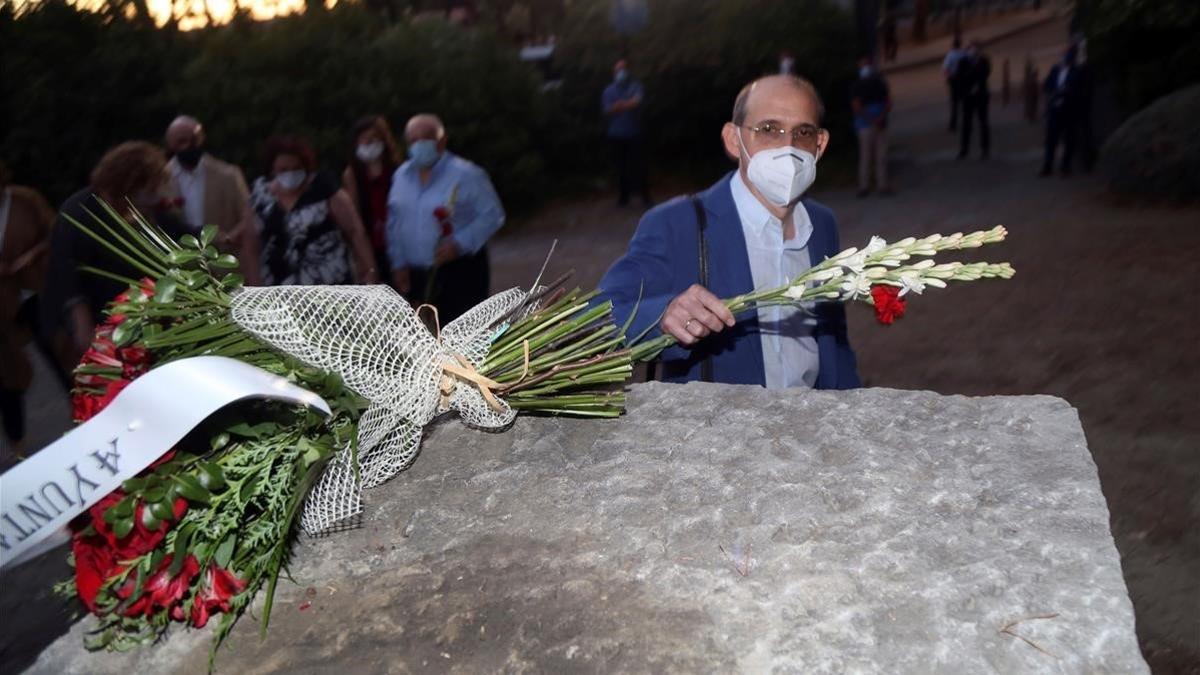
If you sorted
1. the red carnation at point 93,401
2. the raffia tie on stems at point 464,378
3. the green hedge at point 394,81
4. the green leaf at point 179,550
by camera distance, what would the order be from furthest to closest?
the green hedge at point 394,81 → the raffia tie on stems at point 464,378 → the red carnation at point 93,401 → the green leaf at point 179,550

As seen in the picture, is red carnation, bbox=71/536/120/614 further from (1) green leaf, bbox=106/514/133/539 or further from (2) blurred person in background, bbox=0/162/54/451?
(2) blurred person in background, bbox=0/162/54/451

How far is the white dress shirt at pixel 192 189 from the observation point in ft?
21.9

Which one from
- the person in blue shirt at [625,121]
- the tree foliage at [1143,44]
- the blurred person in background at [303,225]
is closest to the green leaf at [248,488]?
the blurred person in background at [303,225]

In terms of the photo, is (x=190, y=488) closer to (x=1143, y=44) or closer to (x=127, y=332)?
(x=127, y=332)

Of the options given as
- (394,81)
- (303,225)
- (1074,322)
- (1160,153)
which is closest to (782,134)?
(303,225)

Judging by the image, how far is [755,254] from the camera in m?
2.96

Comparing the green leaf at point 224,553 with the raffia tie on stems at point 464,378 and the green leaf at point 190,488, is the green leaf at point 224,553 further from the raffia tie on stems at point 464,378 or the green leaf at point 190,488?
the raffia tie on stems at point 464,378

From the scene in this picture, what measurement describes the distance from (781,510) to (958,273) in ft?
2.12

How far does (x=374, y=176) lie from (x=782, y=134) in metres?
4.31

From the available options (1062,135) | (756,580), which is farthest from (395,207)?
(1062,135)

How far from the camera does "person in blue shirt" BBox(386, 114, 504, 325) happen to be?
6367 millimetres

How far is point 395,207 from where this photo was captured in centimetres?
654

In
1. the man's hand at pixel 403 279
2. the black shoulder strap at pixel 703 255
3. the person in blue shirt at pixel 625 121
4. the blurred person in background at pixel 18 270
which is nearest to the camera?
the black shoulder strap at pixel 703 255

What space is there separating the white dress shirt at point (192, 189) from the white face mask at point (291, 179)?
646 millimetres
